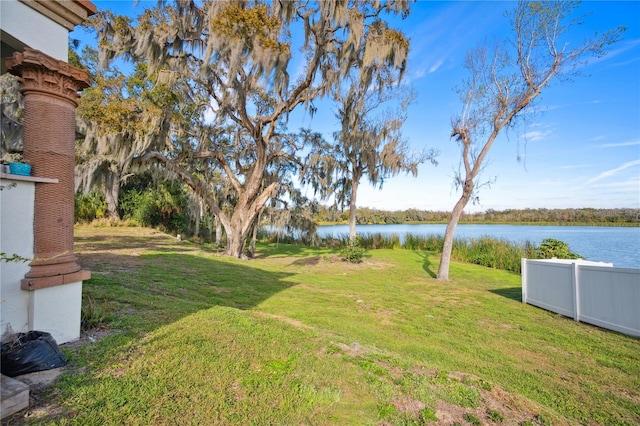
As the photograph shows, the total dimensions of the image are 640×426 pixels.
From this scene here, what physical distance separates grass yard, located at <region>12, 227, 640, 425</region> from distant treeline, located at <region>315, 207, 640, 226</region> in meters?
9.24

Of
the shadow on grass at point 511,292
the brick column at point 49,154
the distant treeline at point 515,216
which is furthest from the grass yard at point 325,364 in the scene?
the distant treeline at point 515,216

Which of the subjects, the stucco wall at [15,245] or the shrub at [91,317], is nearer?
the stucco wall at [15,245]

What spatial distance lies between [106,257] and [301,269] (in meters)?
5.29

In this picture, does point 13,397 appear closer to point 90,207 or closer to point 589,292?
point 589,292

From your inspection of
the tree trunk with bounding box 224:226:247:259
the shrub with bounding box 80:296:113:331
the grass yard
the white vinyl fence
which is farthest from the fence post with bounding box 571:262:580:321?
the tree trunk with bounding box 224:226:247:259

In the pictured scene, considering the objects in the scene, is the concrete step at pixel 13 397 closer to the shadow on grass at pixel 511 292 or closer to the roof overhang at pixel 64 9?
the roof overhang at pixel 64 9

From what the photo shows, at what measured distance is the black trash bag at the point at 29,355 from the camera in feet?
6.05

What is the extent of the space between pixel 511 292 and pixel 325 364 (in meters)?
7.16

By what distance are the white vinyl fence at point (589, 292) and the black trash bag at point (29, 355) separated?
21.6 feet

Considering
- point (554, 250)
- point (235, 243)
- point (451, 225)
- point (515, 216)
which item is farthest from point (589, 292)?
point (515, 216)

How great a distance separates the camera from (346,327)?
4.35m

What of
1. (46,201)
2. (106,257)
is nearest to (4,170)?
(46,201)

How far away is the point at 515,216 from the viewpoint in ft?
143

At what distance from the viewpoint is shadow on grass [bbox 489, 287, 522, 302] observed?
7.21m
